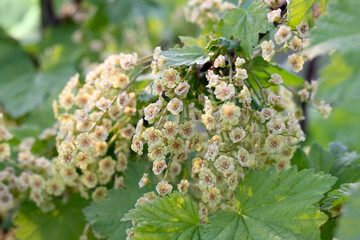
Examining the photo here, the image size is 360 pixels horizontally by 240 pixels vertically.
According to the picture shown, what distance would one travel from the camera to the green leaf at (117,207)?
38.7 inches

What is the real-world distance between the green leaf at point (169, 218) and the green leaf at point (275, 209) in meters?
0.04

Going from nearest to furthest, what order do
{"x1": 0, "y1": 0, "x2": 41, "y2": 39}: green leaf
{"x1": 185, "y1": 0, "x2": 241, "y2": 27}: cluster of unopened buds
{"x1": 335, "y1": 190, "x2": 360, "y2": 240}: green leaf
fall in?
{"x1": 335, "y1": 190, "x2": 360, "y2": 240}: green leaf → {"x1": 185, "y1": 0, "x2": 241, "y2": 27}: cluster of unopened buds → {"x1": 0, "y1": 0, "x2": 41, "y2": 39}: green leaf

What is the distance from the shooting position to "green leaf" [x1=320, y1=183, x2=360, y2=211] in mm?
799

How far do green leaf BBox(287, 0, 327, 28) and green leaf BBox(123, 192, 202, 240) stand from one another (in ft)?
1.35

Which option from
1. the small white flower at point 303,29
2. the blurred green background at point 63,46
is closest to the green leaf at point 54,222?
the blurred green background at point 63,46

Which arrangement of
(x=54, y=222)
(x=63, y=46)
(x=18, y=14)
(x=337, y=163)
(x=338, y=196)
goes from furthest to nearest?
(x=18, y=14)
(x=63, y=46)
(x=54, y=222)
(x=337, y=163)
(x=338, y=196)

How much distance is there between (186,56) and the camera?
927mm

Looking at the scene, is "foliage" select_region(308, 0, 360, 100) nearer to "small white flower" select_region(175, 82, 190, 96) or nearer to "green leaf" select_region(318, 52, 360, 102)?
"green leaf" select_region(318, 52, 360, 102)

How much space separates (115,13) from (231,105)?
1632 mm

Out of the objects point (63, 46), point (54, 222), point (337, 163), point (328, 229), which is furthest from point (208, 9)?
point (63, 46)

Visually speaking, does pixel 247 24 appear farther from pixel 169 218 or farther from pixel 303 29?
pixel 169 218

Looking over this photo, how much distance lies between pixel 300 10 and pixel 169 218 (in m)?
0.48

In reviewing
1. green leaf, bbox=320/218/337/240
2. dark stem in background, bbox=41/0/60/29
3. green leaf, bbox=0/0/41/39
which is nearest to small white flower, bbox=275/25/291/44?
green leaf, bbox=320/218/337/240

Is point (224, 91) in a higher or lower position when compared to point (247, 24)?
lower
